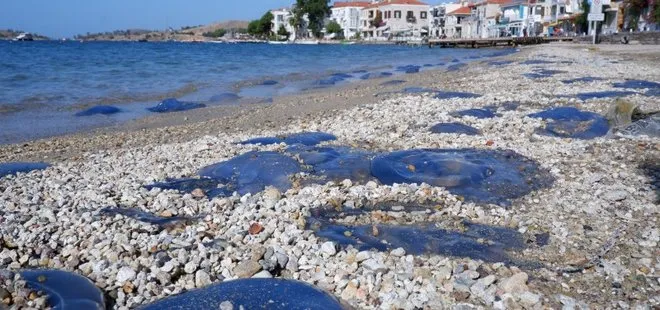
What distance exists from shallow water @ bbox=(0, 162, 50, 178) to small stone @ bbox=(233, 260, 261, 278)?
4.56m

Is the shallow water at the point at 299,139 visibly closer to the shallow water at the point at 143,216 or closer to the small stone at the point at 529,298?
the shallow water at the point at 143,216

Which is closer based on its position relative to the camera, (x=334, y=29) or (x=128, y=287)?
(x=128, y=287)

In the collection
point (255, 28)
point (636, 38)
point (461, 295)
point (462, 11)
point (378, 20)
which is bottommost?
point (461, 295)

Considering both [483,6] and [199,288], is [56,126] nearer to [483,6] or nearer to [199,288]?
[199,288]

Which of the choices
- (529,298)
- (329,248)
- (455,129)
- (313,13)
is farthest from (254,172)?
(313,13)

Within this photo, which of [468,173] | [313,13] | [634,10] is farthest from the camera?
[313,13]

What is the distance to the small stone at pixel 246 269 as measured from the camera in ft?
13.1

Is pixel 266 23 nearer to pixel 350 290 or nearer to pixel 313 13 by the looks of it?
A: pixel 313 13

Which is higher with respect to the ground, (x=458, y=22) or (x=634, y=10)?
(x=458, y=22)

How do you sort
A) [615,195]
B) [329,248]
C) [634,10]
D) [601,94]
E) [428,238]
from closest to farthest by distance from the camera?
[329,248] < [428,238] < [615,195] < [601,94] < [634,10]

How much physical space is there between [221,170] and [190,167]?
662 mm

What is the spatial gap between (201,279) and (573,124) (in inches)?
300

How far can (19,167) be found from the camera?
7215 millimetres

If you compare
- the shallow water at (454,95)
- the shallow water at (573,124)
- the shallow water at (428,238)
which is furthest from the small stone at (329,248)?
the shallow water at (454,95)
